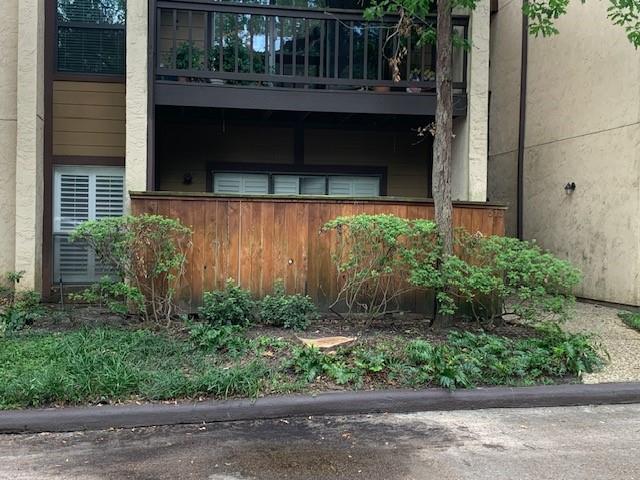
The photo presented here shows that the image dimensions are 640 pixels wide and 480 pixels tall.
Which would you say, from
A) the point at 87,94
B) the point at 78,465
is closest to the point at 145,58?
the point at 87,94

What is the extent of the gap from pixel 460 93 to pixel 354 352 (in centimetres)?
501

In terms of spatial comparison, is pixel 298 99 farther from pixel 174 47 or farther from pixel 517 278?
pixel 517 278

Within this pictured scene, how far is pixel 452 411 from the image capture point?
209 inches

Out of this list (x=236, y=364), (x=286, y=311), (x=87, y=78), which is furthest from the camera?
(x=87, y=78)

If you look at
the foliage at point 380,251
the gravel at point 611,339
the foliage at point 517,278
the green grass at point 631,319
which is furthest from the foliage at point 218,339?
the green grass at point 631,319

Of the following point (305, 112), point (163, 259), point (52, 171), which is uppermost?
point (305, 112)

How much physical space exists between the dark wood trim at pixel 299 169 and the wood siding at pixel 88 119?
76.0 inches

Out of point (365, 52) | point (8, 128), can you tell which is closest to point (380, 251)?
point (365, 52)

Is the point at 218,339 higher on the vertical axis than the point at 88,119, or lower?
lower

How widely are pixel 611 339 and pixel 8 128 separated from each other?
889 cm

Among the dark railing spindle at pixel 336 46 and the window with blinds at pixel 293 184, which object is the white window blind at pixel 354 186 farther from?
the dark railing spindle at pixel 336 46

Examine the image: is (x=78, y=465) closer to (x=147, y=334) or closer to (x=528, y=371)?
(x=147, y=334)

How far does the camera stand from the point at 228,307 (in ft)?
23.2

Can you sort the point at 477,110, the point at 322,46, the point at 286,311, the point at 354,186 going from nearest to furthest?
the point at 286,311 → the point at 322,46 → the point at 477,110 → the point at 354,186
